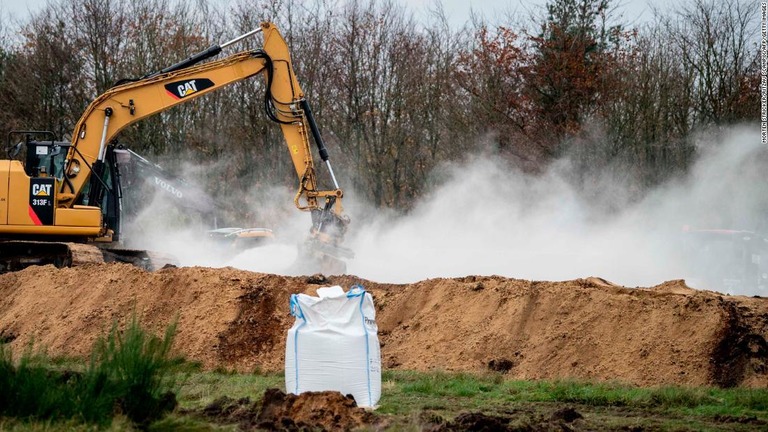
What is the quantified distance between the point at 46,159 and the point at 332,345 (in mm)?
14996

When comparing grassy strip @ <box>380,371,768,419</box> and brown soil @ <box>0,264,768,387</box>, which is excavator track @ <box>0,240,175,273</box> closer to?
brown soil @ <box>0,264,768,387</box>

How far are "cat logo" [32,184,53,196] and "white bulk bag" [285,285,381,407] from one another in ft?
44.9

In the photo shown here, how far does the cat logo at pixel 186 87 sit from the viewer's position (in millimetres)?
22734

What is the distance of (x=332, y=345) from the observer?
9266 millimetres

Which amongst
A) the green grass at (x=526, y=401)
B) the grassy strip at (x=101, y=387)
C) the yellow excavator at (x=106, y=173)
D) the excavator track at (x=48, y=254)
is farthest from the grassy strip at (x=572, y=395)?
the excavator track at (x=48, y=254)

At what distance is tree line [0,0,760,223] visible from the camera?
38.1 meters

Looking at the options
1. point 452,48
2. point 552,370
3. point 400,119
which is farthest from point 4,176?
point 452,48

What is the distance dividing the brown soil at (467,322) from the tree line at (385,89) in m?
22.0

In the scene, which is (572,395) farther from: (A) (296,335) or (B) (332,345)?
(A) (296,335)

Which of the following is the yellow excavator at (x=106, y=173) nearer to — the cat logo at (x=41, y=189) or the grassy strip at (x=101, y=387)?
the cat logo at (x=41, y=189)

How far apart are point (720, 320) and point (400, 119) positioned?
100 feet

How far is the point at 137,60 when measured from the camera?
141ft

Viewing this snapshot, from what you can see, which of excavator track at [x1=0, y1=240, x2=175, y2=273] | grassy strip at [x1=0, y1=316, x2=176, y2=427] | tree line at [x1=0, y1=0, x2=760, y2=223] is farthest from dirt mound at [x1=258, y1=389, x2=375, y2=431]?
tree line at [x1=0, y1=0, x2=760, y2=223]

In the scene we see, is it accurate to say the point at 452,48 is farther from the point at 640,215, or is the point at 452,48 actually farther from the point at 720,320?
the point at 720,320
